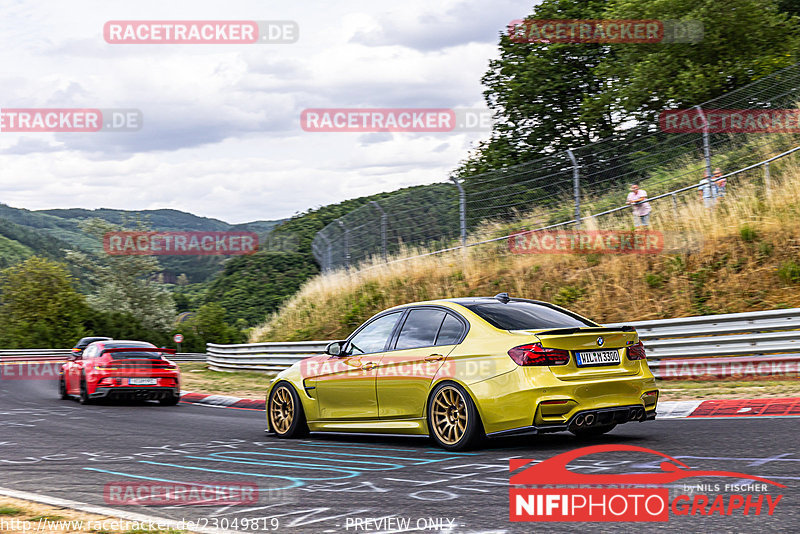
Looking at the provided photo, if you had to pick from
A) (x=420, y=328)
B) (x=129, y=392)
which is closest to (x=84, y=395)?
(x=129, y=392)

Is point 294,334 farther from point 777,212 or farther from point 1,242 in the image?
point 1,242

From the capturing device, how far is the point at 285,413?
10.5 metres

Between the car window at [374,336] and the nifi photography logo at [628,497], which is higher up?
the car window at [374,336]

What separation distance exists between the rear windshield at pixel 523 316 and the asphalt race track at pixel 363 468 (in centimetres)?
116

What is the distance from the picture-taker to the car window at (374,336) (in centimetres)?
955

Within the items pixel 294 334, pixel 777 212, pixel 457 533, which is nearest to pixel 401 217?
pixel 294 334

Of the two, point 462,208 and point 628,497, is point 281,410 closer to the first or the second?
point 628,497

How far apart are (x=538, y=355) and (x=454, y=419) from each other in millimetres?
1078

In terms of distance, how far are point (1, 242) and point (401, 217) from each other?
183 m

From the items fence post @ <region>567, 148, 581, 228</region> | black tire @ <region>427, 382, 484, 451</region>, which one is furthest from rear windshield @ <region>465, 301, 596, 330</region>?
fence post @ <region>567, 148, 581, 228</region>

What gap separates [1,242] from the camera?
186 m

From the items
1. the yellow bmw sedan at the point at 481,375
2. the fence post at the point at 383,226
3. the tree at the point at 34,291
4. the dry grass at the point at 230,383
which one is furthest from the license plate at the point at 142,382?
the tree at the point at 34,291

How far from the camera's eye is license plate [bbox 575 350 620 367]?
8.05 metres

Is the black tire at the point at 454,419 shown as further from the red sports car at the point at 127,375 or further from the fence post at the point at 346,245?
the fence post at the point at 346,245
